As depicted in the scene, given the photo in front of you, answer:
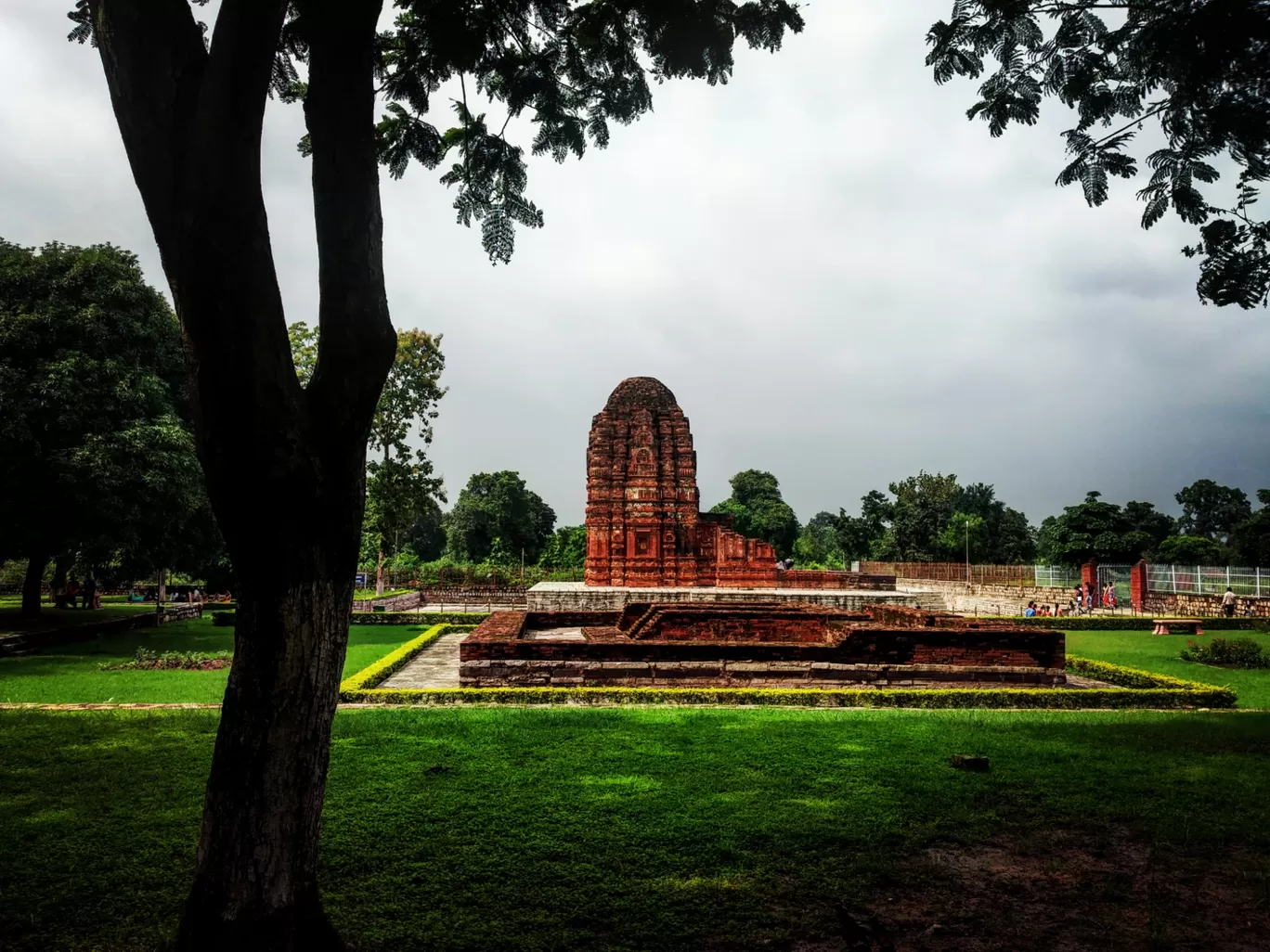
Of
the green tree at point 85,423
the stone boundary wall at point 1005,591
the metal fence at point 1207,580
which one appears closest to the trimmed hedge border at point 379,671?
the green tree at point 85,423

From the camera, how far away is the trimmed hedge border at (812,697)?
8.81 m

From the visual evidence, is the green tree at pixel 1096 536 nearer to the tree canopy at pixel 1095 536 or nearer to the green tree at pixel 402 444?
the tree canopy at pixel 1095 536

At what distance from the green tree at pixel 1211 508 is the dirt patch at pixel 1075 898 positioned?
2800 inches

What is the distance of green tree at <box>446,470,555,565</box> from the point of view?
182 feet

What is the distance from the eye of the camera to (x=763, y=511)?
6738 centimetres

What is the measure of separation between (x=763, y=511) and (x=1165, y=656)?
174 ft

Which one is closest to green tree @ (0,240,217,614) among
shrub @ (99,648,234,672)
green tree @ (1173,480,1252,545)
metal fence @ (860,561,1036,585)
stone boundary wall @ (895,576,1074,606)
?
shrub @ (99,648,234,672)

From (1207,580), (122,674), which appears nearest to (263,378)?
(122,674)

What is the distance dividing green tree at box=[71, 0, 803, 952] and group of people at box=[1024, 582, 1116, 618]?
2487 centimetres

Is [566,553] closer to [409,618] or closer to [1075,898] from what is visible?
[409,618]

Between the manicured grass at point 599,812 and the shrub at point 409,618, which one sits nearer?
the manicured grass at point 599,812

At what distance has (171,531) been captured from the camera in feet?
52.3

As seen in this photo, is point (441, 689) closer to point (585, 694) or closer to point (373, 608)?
point (585, 694)

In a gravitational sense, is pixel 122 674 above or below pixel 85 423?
below
